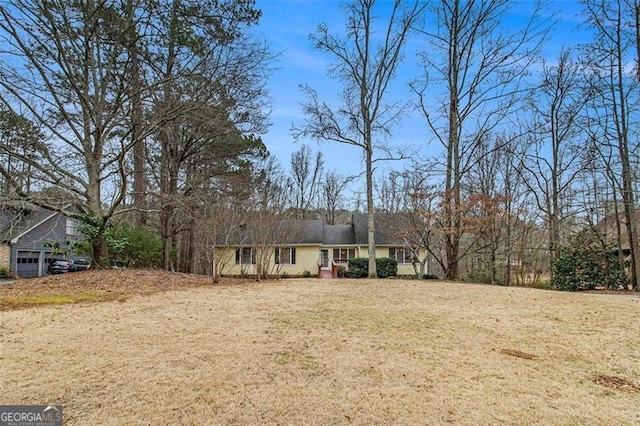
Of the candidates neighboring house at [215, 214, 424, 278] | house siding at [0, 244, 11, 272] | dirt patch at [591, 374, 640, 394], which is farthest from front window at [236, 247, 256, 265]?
house siding at [0, 244, 11, 272]

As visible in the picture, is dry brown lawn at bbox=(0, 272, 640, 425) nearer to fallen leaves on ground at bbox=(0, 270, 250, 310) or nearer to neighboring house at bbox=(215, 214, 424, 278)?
fallen leaves on ground at bbox=(0, 270, 250, 310)

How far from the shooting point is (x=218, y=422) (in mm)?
2750

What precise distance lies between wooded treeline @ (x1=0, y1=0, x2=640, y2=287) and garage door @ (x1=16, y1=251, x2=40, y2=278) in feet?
30.3

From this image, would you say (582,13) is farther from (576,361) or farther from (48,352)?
(48,352)

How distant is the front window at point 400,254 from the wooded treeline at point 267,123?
129 inches

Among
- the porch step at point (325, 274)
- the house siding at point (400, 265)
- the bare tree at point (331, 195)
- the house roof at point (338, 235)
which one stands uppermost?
the bare tree at point (331, 195)

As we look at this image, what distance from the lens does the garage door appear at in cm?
2247

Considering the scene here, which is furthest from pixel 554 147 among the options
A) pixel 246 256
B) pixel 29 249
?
pixel 29 249

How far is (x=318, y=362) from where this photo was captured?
4.03 metres

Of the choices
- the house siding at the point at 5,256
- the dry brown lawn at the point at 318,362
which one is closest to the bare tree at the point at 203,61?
the dry brown lawn at the point at 318,362

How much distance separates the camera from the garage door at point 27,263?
22469mm

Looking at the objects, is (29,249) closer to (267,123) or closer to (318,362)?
(267,123)

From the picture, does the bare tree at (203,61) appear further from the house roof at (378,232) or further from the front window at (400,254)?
the front window at (400,254)

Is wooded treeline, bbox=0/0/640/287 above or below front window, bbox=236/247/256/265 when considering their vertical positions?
above
